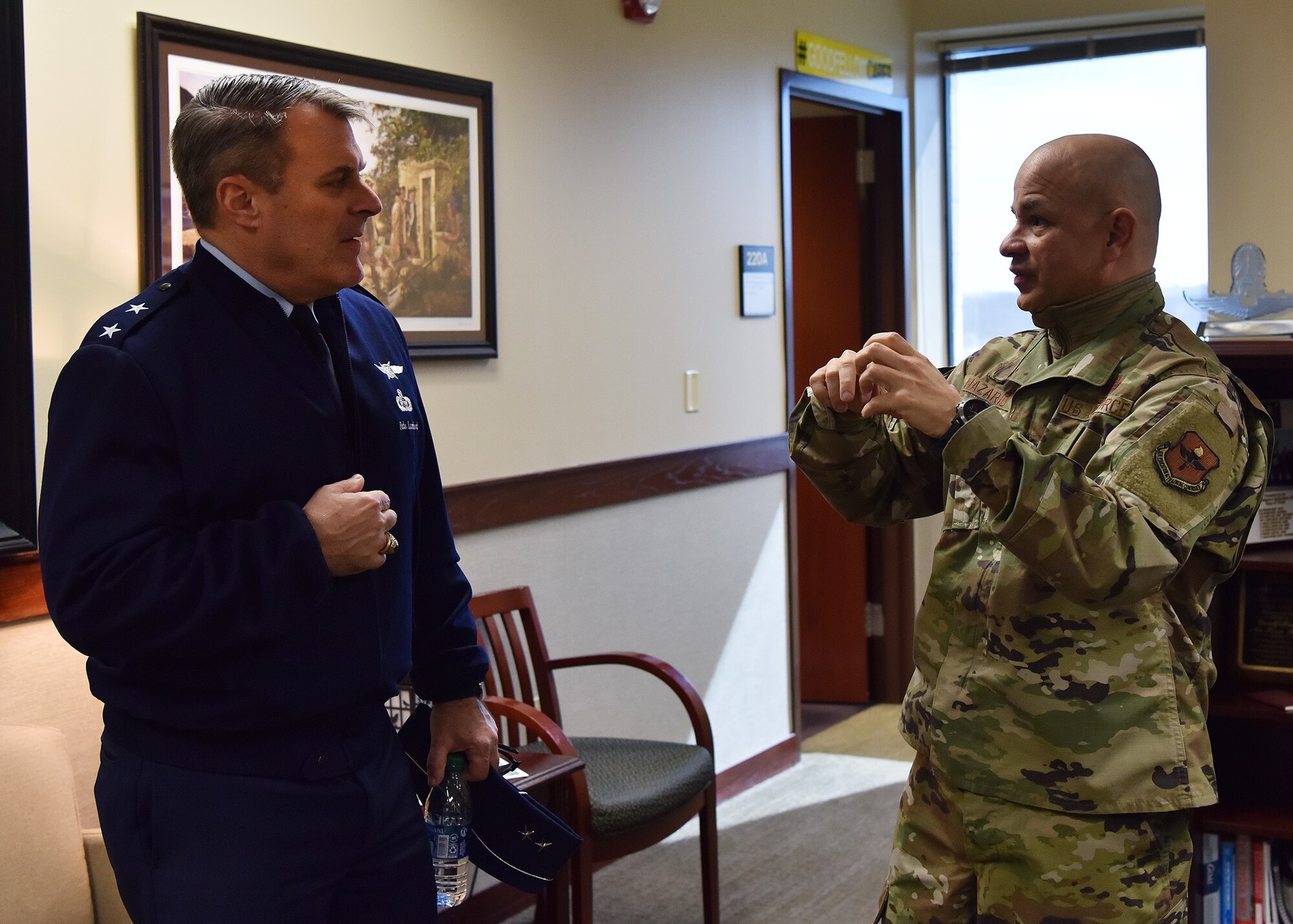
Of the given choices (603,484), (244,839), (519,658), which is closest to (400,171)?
(603,484)

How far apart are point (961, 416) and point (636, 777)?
1560mm

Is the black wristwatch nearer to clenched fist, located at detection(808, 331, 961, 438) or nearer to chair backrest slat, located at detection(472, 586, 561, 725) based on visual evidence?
clenched fist, located at detection(808, 331, 961, 438)

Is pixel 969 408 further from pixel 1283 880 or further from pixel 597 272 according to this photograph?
pixel 597 272

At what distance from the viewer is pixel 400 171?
9.55 ft

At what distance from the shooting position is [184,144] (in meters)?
1.57

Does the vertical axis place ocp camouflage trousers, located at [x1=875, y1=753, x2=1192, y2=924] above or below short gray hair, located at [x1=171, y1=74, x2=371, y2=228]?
below

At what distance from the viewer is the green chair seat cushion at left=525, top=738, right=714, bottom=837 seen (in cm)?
268

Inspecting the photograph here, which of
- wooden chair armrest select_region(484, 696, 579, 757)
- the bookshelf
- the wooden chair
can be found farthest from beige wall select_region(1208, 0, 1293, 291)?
wooden chair armrest select_region(484, 696, 579, 757)

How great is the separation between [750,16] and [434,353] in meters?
1.84

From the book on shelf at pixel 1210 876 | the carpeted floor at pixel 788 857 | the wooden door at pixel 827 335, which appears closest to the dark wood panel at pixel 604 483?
the wooden door at pixel 827 335

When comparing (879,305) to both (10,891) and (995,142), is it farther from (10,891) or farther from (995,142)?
(10,891)

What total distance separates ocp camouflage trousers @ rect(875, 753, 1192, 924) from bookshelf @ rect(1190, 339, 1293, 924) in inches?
25.1

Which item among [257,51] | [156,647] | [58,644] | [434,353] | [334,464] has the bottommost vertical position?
[58,644]

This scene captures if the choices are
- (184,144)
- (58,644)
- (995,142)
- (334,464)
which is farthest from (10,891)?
(995,142)
